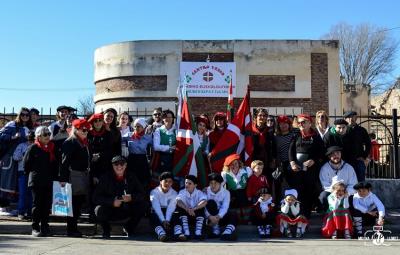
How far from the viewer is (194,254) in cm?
640

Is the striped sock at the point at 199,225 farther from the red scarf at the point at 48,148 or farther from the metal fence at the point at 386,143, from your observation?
the metal fence at the point at 386,143

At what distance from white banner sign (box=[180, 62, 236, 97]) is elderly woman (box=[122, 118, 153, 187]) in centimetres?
1534

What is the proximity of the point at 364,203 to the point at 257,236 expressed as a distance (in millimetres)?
1898

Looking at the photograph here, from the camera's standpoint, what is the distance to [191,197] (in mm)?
8188

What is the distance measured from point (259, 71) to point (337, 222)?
56.6 ft

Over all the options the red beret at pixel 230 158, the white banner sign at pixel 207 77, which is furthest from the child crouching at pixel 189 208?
the white banner sign at pixel 207 77

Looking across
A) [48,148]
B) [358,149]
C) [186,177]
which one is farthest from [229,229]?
[48,148]

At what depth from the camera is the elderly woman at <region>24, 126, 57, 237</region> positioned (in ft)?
25.6

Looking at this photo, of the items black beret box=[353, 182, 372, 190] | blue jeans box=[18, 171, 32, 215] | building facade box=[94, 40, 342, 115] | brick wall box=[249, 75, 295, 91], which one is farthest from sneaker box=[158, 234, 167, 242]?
brick wall box=[249, 75, 295, 91]

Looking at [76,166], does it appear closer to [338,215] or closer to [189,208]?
[189,208]

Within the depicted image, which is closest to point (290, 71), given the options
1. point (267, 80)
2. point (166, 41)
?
point (267, 80)

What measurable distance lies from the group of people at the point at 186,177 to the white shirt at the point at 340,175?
0.06 ft

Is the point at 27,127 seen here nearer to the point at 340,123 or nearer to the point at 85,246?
the point at 85,246

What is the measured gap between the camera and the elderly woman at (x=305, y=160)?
859 cm
